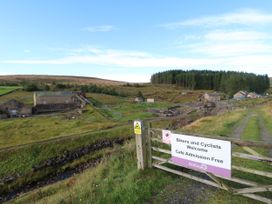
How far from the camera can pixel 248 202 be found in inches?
280

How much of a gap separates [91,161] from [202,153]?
2525cm

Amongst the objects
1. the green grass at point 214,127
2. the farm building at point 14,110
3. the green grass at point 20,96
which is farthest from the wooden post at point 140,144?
the green grass at point 20,96

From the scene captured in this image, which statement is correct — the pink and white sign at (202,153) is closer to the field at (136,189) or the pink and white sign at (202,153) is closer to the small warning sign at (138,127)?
the field at (136,189)

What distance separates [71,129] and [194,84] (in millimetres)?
135332

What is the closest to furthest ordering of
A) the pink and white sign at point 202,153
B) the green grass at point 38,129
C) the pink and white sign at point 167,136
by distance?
the pink and white sign at point 202,153
the pink and white sign at point 167,136
the green grass at point 38,129

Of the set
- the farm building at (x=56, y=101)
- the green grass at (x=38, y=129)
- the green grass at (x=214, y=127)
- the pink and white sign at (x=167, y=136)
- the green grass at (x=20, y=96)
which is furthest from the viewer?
the green grass at (x=20, y=96)

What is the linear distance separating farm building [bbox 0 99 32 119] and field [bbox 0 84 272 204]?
11.2 meters

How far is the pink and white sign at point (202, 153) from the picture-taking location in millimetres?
7479

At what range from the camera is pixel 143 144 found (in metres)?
10.1

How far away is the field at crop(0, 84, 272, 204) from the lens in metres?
8.38

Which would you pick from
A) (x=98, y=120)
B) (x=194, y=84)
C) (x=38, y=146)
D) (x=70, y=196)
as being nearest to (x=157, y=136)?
(x=70, y=196)

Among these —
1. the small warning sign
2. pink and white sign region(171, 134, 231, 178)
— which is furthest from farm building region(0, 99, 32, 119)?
pink and white sign region(171, 134, 231, 178)

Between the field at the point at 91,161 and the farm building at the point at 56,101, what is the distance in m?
8.57

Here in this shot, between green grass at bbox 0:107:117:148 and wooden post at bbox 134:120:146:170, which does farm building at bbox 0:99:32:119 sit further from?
wooden post at bbox 134:120:146:170
